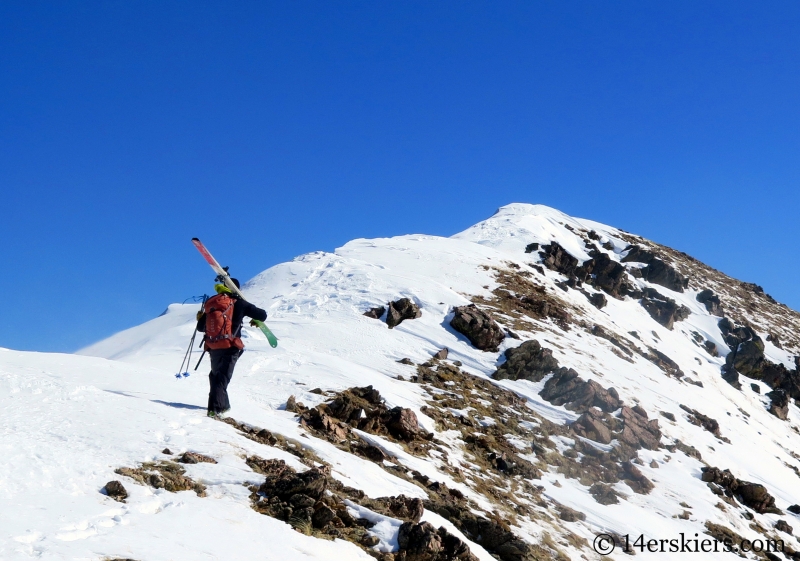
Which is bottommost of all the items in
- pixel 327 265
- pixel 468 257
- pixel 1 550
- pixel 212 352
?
A: pixel 1 550

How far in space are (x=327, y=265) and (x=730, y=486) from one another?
18.8 metres

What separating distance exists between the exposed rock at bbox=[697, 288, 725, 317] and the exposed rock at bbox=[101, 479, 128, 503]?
50.3 m

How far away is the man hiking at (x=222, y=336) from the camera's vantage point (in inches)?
392

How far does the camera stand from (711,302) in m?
49.8

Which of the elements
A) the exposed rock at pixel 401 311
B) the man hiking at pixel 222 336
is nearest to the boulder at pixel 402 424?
the man hiking at pixel 222 336

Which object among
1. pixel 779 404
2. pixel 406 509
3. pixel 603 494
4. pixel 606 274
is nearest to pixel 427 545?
pixel 406 509

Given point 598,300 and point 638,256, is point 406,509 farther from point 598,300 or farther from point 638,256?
point 638,256

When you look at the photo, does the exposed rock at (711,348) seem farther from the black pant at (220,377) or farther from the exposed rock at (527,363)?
the black pant at (220,377)

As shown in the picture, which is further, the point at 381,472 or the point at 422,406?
the point at 422,406

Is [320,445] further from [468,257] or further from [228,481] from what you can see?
[468,257]

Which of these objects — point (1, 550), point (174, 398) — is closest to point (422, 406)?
point (174, 398)

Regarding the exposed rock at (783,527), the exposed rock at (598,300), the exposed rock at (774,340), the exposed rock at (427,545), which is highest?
the exposed rock at (774,340)

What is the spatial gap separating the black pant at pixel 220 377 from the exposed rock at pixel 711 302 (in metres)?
47.3

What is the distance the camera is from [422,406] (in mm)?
15953
